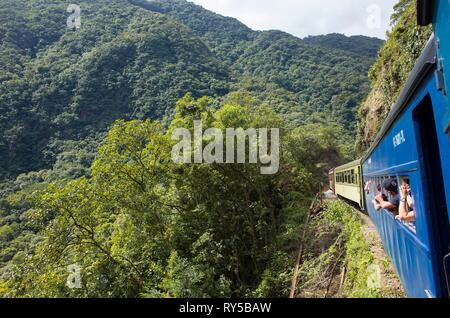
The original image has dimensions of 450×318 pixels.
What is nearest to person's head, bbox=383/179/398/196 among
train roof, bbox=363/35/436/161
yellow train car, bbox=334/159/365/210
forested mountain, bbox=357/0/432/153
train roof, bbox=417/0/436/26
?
train roof, bbox=363/35/436/161

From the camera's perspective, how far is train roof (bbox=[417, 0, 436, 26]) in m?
2.60

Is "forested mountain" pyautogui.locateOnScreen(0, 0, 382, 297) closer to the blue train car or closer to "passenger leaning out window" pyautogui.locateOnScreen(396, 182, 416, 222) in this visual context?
"passenger leaning out window" pyautogui.locateOnScreen(396, 182, 416, 222)

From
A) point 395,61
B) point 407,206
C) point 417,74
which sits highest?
point 395,61

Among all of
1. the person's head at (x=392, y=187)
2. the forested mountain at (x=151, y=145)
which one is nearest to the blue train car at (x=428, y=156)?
the person's head at (x=392, y=187)

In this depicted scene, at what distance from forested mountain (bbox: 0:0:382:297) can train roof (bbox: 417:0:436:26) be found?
28.7ft

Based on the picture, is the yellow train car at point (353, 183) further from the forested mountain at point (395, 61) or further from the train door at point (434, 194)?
the train door at point (434, 194)

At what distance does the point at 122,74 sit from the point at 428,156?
79160 millimetres

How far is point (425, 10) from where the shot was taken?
2.69 meters

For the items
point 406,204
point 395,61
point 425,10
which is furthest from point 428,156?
point 395,61

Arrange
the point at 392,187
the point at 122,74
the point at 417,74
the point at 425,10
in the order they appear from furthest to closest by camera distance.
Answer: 1. the point at 122,74
2. the point at 392,187
3. the point at 417,74
4. the point at 425,10

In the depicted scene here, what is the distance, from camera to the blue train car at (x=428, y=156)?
2.55 metres

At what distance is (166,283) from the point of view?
10.0m

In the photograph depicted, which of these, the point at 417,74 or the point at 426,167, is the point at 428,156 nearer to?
the point at 426,167
